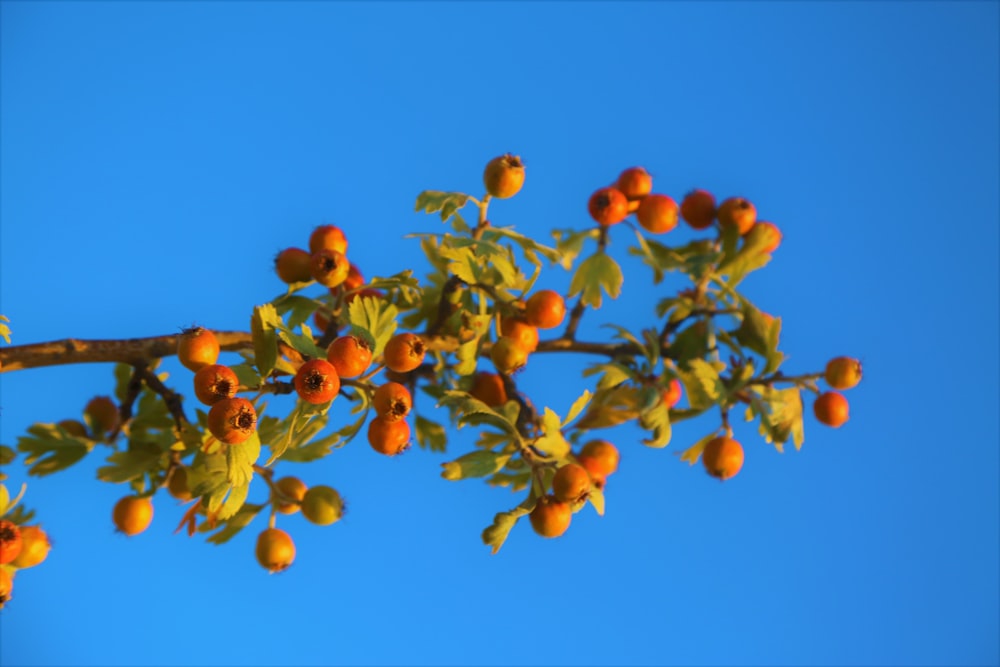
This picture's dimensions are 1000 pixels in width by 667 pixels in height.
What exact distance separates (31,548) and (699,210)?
2906 mm

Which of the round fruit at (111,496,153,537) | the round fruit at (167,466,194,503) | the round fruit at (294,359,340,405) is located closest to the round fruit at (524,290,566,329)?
the round fruit at (294,359,340,405)

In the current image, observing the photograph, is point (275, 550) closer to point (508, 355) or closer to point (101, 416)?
point (101, 416)

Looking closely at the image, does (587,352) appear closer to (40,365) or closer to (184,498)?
(184,498)

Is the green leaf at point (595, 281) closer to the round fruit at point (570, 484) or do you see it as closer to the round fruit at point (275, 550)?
the round fruit at point (570, 484)

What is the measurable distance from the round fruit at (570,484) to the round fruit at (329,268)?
102 cm

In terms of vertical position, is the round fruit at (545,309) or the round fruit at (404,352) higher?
the round fruit at (545,309)

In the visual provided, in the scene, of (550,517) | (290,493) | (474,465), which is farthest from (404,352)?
(290,493)

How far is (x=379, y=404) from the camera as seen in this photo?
9.82 ft

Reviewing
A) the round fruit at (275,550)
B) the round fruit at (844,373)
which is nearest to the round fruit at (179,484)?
the round fruit at (275,550)

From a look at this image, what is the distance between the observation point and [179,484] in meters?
3.42

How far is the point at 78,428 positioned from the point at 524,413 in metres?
1.73

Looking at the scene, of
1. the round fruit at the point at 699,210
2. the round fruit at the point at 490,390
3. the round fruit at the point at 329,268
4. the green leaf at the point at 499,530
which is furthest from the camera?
the round fruit at the point at 699,210

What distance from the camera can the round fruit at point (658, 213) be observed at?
409 centimetres

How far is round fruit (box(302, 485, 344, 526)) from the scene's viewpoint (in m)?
3.55
